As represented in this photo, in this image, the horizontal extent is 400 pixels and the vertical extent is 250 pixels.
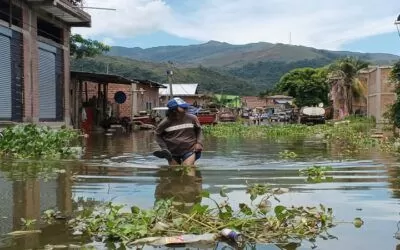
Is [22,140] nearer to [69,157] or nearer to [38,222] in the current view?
[69,157]

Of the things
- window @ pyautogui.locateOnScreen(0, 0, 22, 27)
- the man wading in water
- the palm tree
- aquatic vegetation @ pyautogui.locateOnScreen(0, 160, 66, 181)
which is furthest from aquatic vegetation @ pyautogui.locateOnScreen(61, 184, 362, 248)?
the palm tree

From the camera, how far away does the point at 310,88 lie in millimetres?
74938

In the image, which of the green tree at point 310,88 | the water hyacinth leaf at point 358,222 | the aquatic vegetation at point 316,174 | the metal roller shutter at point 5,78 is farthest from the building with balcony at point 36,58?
the green tree at point 310,88

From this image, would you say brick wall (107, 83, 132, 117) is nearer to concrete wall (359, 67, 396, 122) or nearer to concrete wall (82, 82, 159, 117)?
concrete wall (82, 82, 159, 117)

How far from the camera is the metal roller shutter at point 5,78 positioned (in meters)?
20.2

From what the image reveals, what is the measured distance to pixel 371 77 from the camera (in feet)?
160

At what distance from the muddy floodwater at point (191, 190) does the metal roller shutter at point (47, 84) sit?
496 inches

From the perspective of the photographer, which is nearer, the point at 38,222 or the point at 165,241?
the point at 165,241

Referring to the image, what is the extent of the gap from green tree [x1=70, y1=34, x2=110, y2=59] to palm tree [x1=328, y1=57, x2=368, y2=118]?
86.6ft

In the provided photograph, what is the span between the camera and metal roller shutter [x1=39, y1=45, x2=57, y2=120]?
24.5m

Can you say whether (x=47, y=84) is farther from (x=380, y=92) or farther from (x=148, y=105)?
(x=380, y=92)

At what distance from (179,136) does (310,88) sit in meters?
66.1

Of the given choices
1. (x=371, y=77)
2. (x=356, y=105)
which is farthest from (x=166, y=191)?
(x=356, y=105)

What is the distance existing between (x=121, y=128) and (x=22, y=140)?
71.4 ft
